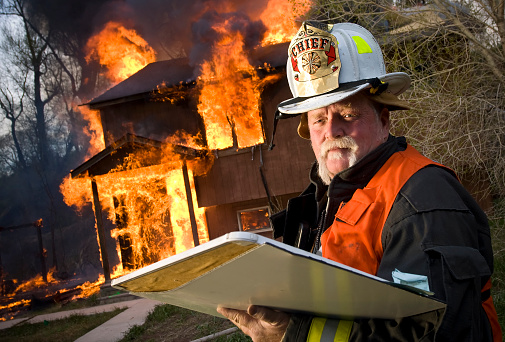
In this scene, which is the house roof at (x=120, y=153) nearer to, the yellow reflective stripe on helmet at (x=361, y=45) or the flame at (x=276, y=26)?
the flame at (x=276, y=26)

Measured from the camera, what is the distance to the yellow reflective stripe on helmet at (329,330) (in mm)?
1489

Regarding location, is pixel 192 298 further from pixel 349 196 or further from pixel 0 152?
pixel 0 152

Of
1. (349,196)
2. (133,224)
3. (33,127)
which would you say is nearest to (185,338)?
(349,196)

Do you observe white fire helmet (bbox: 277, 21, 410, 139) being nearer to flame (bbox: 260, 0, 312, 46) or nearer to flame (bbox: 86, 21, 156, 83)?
flame (bbox: 260, 0, 312, 46)

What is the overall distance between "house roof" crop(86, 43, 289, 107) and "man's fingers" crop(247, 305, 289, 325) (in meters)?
11.2

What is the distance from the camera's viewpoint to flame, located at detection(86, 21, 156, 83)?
1809 cm

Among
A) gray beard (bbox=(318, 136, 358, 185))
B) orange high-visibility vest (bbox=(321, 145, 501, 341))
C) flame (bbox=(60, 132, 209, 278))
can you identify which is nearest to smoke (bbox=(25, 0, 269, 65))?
flame (bbox=(60, 132, 209, 278))

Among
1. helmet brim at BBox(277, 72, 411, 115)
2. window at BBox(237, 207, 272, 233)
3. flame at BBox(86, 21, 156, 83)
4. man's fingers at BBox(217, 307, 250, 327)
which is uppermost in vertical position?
flame at BBox(86, 21, 156, 83)

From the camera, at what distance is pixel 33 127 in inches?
1307

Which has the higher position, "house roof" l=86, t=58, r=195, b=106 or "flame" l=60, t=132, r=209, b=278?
"house roof" l=86, t=58, r=195, b=106

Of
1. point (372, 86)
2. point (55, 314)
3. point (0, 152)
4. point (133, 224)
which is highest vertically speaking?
point (0, 152)

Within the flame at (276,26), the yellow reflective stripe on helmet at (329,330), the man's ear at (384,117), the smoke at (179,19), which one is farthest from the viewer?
the flame at (276,26)

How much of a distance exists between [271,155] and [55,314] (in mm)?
7035

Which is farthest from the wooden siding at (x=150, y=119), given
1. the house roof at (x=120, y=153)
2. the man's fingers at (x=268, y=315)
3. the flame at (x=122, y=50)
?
the man's fingers at (x=268, y=315)
